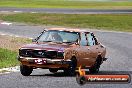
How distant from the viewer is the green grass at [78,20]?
53.9 m

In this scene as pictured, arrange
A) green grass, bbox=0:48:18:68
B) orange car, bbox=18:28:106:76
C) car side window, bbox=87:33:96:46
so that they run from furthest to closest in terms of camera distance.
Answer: green grass, bbox=0:48:18:68 < car side window, bbox=87:33:96:46 < orange car, bbox=18:28:106:76

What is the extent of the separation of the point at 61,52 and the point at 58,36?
Result: 1435 mm

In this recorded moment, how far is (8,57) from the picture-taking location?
22.4 meters

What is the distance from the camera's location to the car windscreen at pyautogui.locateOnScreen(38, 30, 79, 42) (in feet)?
56.0

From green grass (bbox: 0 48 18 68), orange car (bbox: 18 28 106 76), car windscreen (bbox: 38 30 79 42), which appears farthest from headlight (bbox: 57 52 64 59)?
green grass (bbox: 0 48 18 68)

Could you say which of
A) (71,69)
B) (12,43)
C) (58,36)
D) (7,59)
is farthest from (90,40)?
(12,43)

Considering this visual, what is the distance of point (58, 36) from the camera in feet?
56.2

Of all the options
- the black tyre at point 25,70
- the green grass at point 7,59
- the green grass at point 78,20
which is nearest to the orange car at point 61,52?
the black tyre at point 25,70

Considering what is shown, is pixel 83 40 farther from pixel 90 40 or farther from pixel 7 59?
pixel 7 59

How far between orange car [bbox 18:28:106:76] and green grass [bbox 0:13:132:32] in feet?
109

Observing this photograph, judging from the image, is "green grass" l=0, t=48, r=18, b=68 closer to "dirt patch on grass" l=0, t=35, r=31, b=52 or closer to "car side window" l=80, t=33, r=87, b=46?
"dirt patch on grass" l=0, t=35, r=31, b=52

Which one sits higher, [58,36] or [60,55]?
[58,36]

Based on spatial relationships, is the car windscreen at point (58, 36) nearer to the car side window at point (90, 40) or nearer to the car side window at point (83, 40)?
the car side window at point (83, 40)

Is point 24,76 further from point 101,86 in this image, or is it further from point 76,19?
point 76,19
